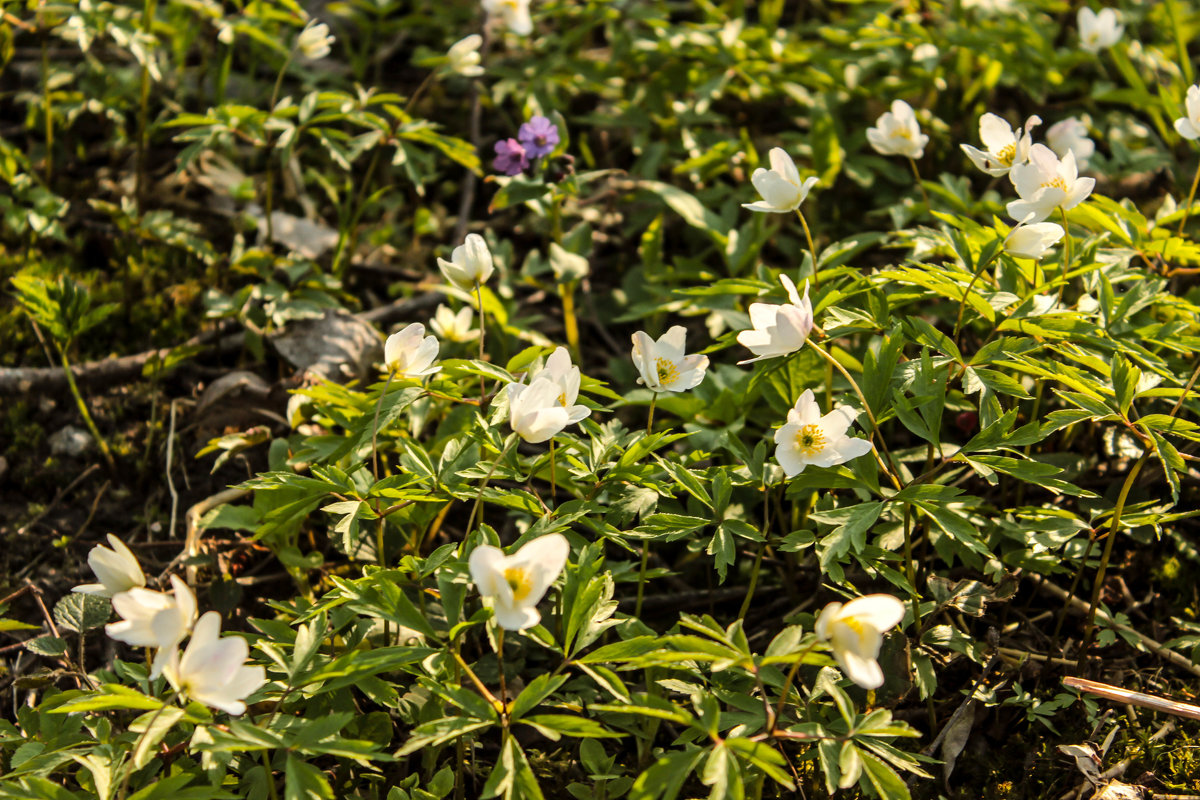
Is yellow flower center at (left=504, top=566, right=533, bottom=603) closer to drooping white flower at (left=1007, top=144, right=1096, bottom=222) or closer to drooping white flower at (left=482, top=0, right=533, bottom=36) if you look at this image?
drooping white flower at (left=1007, top=144, right=1096, bottom=222)

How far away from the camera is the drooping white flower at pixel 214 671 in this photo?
5.12 feet

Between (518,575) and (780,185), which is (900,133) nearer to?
(780,185)

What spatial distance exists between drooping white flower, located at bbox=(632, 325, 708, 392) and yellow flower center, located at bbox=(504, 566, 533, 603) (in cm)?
66

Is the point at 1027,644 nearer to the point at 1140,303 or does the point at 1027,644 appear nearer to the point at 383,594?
the point at 1140,303

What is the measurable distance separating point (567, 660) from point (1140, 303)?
5.88 feet

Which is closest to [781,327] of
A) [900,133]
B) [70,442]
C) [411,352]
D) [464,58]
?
[411,352]

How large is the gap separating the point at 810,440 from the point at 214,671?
1.26m

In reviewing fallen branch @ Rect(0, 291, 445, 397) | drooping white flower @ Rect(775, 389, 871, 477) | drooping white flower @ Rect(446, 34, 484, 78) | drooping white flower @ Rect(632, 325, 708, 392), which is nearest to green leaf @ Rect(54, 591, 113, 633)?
fallen branch @ Rect(0, 291, 445, 397)

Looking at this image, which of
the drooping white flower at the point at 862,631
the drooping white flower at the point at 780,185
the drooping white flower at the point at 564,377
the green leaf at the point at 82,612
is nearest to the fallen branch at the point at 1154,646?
the drooping white flower at the point at 862,631

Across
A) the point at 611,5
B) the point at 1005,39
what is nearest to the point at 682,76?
the point at 611,5

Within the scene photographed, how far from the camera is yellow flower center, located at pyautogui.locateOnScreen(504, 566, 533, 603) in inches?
63.4

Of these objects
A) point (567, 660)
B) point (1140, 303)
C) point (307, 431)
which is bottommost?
point (307, 431)

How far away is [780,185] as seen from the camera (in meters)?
2.23

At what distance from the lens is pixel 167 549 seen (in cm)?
269
